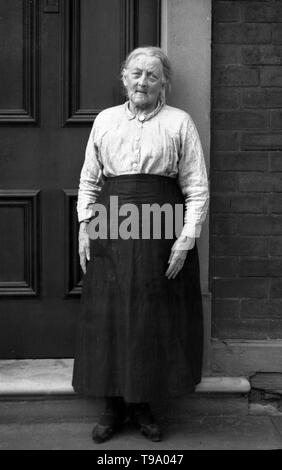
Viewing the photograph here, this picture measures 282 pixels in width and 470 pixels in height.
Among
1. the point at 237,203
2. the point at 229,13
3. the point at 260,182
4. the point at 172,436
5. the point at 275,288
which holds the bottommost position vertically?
the point at 172,436

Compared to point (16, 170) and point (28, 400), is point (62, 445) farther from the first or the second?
point (16, 170)

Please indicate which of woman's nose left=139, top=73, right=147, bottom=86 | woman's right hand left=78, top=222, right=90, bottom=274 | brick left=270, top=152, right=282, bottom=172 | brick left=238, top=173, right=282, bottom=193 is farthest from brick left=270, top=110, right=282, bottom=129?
woman's right hand left=78, top=222, right=90, bottom=274

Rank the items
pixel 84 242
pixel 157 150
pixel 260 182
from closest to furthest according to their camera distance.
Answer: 1. pixel 157 150
2. pixel 84 242
3. pixel 260 182

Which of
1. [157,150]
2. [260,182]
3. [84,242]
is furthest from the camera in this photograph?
[260,182]

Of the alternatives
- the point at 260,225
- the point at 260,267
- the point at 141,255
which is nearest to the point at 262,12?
the point at 260,225

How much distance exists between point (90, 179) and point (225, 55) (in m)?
1.03

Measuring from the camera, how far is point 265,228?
4.21 meters

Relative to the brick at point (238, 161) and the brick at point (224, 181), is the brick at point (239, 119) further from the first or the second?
the brick at point (224, 181)

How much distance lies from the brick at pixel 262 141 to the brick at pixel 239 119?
5 centimetres

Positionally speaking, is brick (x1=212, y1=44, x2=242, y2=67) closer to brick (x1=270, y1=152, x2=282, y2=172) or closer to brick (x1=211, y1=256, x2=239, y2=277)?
brick (x1=270, y1=152, x2=282, y2=172)

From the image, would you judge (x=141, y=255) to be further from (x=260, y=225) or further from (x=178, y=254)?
(x=260, y=225)

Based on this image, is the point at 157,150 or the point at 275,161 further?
the point at 275,161

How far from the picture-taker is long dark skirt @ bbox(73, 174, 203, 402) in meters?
3.71

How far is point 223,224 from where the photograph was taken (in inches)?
165
